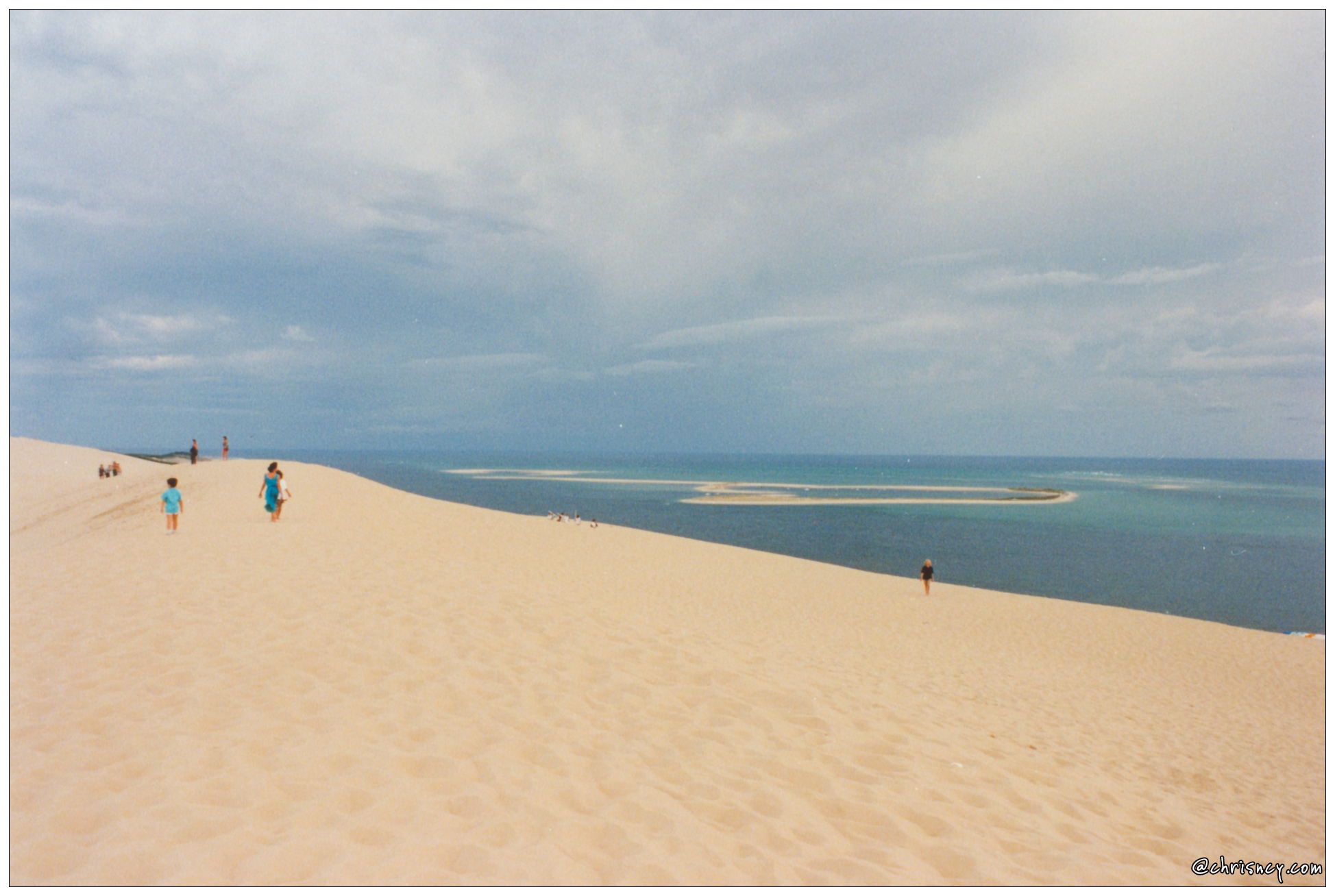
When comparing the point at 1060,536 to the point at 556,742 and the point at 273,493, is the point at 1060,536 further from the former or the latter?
the point at 556,742

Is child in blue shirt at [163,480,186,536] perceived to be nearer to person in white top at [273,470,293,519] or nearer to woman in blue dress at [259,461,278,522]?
woman in blue dress at [259,461,278,522]

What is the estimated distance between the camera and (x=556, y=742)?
5.53 m

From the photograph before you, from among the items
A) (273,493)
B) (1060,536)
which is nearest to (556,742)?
(273,493)

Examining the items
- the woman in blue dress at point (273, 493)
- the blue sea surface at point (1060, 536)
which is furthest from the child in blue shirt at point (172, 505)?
the blue sea surface at point (1060, 536)

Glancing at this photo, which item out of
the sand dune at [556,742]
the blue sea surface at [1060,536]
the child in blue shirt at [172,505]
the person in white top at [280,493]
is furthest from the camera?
the blue sea surface at [1060,536]

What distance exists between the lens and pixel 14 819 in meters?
4.02

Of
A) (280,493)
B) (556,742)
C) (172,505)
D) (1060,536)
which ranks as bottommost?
(1060,536)

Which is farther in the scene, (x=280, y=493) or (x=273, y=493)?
(x=280, y=493)

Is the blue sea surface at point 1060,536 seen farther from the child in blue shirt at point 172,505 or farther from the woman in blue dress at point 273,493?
the child in blue shirt at point 172,505

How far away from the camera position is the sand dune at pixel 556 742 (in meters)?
4.05

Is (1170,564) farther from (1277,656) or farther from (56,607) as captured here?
(56,607)

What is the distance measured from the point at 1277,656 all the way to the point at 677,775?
1942cm

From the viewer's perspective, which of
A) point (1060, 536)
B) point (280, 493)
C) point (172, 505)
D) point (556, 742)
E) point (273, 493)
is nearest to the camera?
point (556, 742)

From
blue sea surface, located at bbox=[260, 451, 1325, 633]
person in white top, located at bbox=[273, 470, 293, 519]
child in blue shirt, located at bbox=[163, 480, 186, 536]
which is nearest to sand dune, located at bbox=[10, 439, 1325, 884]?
child in blue shirt, located at bbox=[163, 480, 186, 536]
